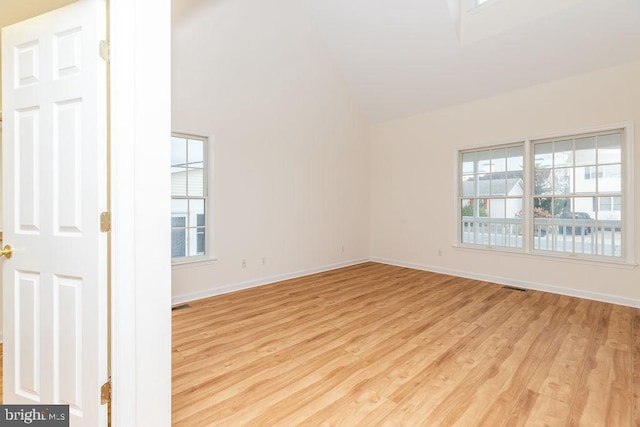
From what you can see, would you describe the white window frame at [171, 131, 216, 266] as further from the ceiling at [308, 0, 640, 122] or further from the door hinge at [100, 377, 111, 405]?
the ceiling at [308, 0, 640, 122]

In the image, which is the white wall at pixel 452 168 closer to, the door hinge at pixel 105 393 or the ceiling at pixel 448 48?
the ceiling at pixel 448 48

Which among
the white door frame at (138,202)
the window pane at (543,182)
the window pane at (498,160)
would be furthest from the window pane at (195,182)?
the window pane at (543,182)

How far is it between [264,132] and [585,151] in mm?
4515

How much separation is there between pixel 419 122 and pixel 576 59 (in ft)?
Result: 7.66

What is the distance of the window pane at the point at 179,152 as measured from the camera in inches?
152

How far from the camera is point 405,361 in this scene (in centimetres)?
239

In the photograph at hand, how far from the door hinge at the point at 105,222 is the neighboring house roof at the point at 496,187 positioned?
522 centimetres

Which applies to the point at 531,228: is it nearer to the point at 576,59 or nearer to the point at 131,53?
the point at 576,59

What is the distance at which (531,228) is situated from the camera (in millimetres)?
4547

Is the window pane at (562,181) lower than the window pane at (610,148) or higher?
lower

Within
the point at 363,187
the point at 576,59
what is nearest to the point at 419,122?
the point at 363,187

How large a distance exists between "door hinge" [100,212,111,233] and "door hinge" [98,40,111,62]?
71 centimetres

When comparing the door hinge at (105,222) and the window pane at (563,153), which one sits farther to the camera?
the window pane at (563,153)

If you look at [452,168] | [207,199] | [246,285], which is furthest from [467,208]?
[207,199]
